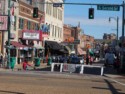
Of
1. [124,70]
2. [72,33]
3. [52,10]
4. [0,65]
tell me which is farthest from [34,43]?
[72,33]

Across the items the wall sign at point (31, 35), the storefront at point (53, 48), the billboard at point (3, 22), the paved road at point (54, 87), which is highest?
the billboard at point (3, 22)

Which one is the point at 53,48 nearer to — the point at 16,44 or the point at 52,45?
the point at 52,45

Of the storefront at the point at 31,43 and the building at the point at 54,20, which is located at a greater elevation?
the building at the point at 54,20

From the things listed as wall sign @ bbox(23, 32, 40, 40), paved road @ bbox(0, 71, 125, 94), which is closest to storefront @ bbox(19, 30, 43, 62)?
wall sign @ bbox(23, 32, 40, 40)

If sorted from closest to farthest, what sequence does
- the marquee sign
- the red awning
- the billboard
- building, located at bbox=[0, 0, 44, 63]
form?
the billboard, the red awning, building, located at bbox=[0, 0, 44, 63], the marquee sign

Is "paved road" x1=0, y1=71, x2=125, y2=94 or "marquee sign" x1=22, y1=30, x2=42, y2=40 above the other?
"marquee sign" x1=22, y1=30, x2=42, y2=40

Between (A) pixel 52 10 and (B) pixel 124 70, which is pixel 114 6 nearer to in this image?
(B) pixel 124 70

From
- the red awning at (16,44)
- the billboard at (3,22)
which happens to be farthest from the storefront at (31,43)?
the billboard at (3,22)

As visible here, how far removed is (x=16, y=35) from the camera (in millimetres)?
60125

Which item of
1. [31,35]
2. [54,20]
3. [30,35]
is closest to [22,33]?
[30,35]

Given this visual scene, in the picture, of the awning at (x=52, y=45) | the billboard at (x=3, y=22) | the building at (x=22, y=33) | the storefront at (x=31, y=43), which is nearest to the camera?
the billboard at (x=3, y=22)

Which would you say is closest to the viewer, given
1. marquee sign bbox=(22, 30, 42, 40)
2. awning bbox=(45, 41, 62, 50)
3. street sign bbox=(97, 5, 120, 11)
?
street sign bbox=(97, 5, 120, 11)

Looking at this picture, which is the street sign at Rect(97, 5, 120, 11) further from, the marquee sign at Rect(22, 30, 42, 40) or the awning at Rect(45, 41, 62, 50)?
the awning at Rect(45, 41, 62, 50)

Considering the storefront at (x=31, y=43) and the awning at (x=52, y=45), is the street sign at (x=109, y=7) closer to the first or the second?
the storefront at (x=31, y=43)
